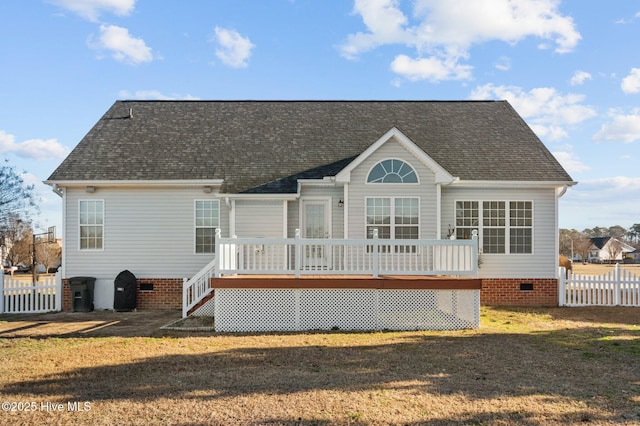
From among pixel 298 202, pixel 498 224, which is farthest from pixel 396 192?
pixel 498 224

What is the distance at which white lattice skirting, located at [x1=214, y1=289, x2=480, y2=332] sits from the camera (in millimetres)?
Answer: 11773

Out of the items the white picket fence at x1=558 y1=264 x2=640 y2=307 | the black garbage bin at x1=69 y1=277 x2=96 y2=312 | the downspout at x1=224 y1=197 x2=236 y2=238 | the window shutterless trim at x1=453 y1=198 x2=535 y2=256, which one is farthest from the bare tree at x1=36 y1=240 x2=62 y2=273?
the white picket fence at x1=558 y1=264 x2=640 y2=307

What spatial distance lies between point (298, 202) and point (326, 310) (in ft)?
16.1

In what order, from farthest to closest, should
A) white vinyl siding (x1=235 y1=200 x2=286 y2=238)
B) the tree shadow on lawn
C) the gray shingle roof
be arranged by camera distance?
1. the gray shingle roof
2. white vinyl siding (x1=235 y1=200 x2=286 y2=238)
3. the tree shadow on lawn

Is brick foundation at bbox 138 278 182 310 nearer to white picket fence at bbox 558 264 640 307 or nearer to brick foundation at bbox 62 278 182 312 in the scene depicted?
brick foundation at bbox 62 278 182 312

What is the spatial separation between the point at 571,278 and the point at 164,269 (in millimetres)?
13080

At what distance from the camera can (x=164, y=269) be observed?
16.0 m

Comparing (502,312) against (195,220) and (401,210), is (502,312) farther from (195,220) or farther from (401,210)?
(195,220)

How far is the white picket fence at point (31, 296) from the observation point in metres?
15.2

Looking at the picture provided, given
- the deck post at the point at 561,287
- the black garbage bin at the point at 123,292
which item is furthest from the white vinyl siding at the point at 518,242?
the black garbage bin at the point at 123,292

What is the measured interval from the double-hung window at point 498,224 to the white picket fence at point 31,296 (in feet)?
43.2

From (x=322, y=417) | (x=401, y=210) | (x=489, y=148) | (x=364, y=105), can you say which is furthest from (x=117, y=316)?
(x=489, y=148)

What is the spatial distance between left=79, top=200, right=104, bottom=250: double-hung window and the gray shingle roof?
965 millimetres

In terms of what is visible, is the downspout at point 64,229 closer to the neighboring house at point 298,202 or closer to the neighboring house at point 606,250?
the neighboring house at point 298,202
